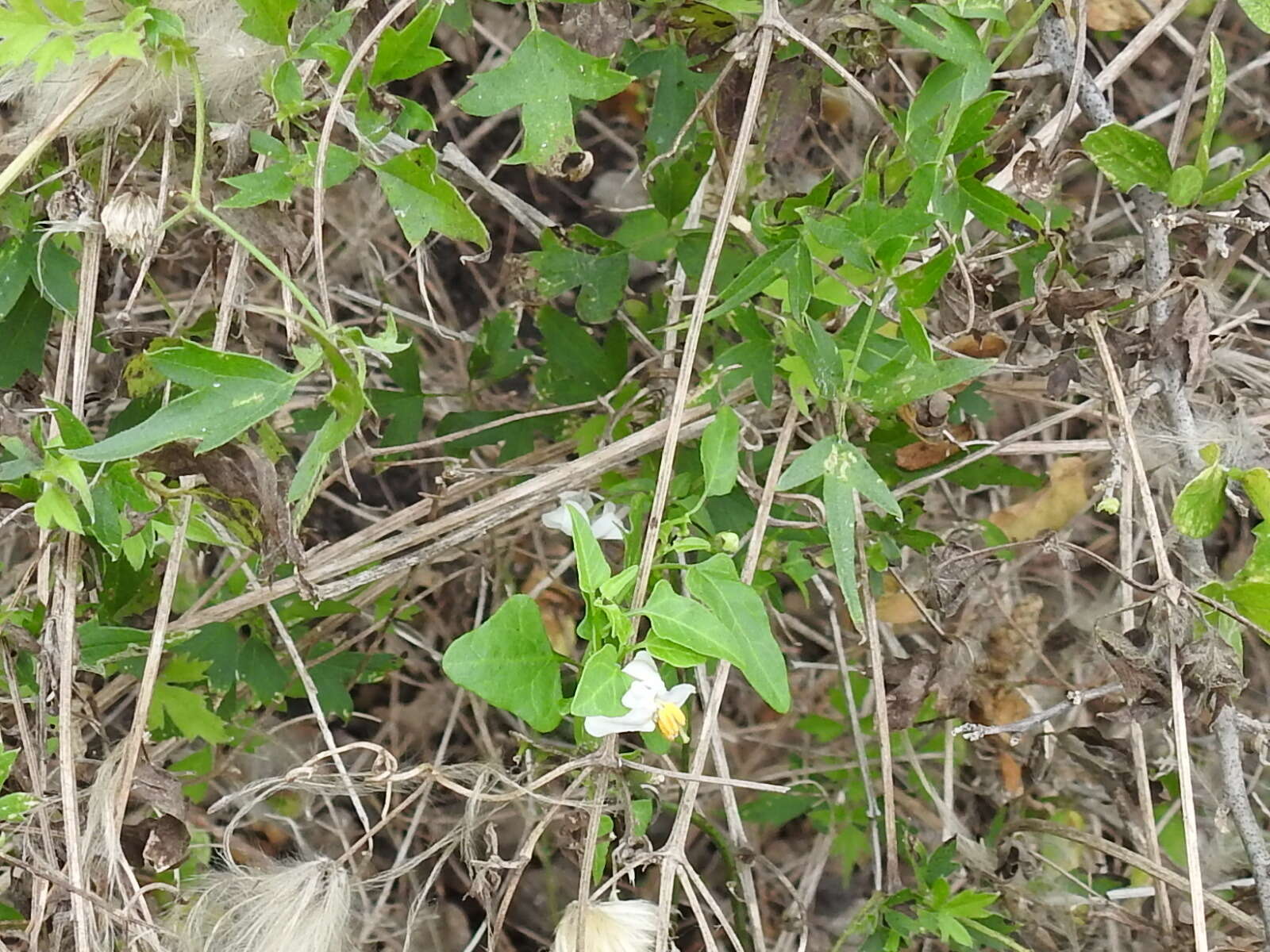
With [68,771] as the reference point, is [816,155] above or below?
above

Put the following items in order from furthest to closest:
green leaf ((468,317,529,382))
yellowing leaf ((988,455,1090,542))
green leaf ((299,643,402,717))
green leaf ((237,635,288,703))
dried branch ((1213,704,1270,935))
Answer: yellowing leaf ((988,455,1090,542)), green leaf ((468,317,529,382)), green leaf ((299,643,402,717)), green leaf ((237,635,288,703)), dried branch ((1213,704,1270,935))

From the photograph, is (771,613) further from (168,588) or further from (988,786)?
(168,588)

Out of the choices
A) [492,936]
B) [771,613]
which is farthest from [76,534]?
[771,613]

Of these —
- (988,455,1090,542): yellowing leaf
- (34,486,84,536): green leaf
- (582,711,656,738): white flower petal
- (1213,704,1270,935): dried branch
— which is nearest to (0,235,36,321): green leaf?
(34,486,84,536): green leaf

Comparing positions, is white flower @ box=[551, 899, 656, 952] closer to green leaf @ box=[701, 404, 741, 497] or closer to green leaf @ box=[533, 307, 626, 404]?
green leaf @ box=[701, 404, 741, 497]

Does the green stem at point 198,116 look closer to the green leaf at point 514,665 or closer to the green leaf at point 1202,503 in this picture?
the green leaf at point 514,665

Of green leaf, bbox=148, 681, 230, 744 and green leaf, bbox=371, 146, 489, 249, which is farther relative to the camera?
green leaf, bbox=148, 681, 230, 744

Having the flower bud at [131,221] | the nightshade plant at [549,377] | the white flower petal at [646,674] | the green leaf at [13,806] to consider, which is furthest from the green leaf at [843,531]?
the green leaf at [13,806]
